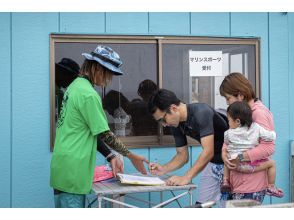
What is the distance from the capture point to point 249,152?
341 centimetres

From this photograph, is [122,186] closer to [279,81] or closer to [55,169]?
[55,169]

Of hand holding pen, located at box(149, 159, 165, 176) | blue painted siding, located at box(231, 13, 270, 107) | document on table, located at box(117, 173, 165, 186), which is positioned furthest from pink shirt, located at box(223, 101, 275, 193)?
blue painted siding, located at box(231, 13, 270, 107)

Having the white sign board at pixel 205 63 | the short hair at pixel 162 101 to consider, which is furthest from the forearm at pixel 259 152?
the white sign board at pixel 205 63

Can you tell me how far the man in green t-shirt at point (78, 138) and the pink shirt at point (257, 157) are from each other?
0.89 m

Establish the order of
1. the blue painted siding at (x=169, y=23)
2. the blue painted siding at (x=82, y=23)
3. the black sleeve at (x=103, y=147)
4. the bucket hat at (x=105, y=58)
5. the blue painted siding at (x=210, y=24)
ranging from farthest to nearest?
the blue painted siding at (x=210, y=24) < the blue painted siding at (x=169, y=23) < the blue painted siding at (x=82, y=23) < the black sleeve at (x=103, y=147) < the bucket hat at (x=105, y=58)

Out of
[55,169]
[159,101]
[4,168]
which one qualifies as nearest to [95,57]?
[159,101]

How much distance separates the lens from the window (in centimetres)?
456

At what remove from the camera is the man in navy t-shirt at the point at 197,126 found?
3625 millimetres

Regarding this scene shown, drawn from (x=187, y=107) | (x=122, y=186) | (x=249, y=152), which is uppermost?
(x=187, y=107)

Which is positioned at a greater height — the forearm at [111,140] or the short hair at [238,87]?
the short hair at [238,87]

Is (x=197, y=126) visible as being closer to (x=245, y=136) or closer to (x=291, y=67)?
(x=245, y=136)

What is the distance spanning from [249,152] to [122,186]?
34.6 inches

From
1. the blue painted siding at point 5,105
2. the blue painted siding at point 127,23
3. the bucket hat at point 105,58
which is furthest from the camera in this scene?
the blue painted siding at point 127,23

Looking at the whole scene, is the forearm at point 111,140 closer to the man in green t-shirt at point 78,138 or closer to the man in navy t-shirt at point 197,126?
the man in green t-shirt at point 78,138
